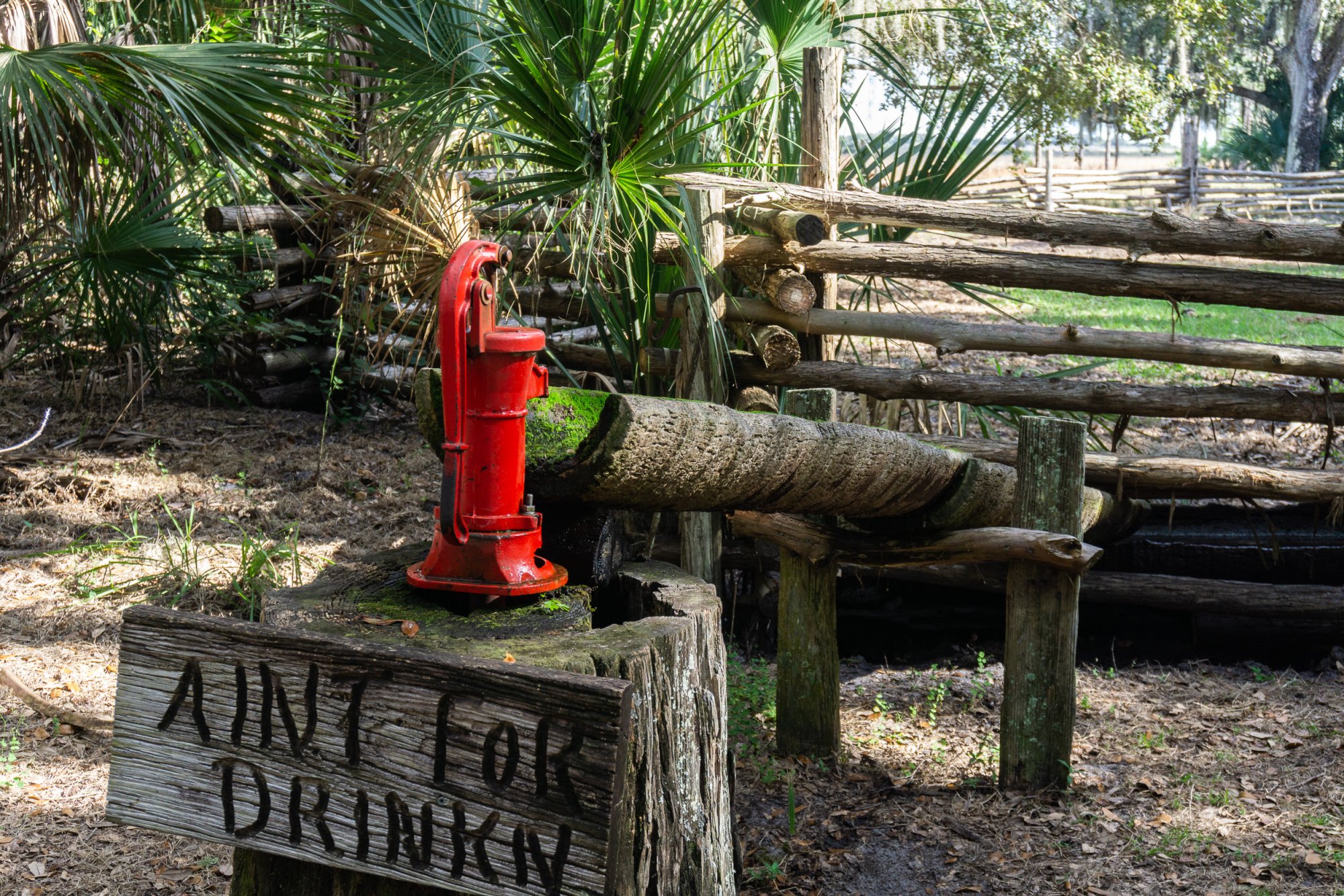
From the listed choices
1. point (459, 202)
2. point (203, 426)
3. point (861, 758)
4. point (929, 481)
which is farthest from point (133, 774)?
point (203, 426)

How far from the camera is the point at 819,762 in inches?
157

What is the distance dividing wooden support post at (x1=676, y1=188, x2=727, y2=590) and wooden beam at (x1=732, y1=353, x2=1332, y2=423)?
29 cm

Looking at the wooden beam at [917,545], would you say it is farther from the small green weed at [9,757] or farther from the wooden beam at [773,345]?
the small green weed at [9,757]

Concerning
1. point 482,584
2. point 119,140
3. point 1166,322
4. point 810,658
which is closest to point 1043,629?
point 810,658

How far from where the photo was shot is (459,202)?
5078 millimetres

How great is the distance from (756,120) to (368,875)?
12.3ft

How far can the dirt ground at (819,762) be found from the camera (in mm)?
3252

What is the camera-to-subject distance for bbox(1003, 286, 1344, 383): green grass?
8.99m

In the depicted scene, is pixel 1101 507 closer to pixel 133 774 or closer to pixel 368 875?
pixel 368 875

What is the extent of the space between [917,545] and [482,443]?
2.04 m

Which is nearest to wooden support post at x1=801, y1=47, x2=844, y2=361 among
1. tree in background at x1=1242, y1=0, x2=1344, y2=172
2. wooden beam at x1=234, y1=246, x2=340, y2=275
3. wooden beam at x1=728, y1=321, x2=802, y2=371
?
wooden beam at x1=728, y1=321, x2=802, y2=371

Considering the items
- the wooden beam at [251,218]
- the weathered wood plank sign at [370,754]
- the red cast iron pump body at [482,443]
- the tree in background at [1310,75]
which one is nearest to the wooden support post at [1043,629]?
the red cast iron pump body at [482,443]

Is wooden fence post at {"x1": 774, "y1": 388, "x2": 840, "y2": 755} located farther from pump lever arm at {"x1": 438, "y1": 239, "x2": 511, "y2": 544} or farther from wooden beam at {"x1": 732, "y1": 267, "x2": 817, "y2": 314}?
pump lever arm at {"x1": 438, "y1": 239, "x2": 511, "y2": 544}

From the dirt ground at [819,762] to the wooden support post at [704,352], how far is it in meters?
0.57
